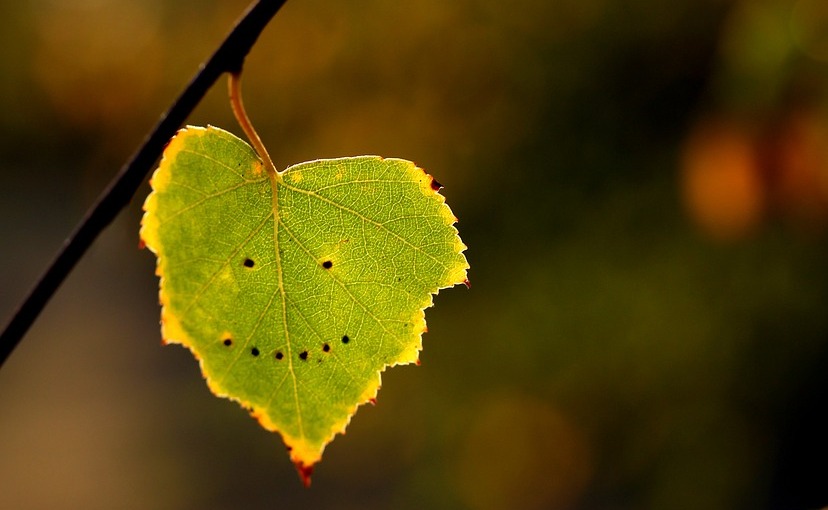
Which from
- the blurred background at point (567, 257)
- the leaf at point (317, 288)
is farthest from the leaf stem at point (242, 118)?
the blurred background at point (567, 257)

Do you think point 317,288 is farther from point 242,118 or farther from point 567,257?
point 567,257

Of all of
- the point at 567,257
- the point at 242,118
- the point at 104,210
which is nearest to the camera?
the point at 104,210

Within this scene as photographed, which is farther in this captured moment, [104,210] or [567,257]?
[567,257]

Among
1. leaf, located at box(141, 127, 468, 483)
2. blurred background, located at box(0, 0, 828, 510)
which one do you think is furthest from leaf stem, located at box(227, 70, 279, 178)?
blurred background, located at box(0, 0, 828, 510)

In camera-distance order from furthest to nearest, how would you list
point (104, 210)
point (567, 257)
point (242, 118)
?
point (567, 257), point (242, 118), point (104, 210)

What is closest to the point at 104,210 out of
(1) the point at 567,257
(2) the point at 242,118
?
(2) the point at 242,118

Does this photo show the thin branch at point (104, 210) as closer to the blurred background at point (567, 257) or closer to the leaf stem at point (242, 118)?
the leaf stem at point (242, 118)
